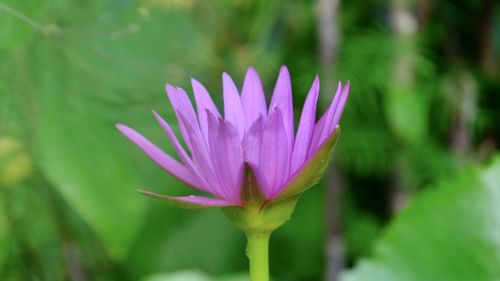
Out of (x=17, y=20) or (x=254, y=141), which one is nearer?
(x=254, y=141)

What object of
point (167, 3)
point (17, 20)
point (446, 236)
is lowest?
point (446, 236)

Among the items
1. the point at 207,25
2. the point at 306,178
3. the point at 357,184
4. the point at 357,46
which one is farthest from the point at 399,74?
the point at 306,178

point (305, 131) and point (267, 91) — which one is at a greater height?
point (267, 91)

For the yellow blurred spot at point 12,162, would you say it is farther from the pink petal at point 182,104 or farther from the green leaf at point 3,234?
the pink petal at point 182,104

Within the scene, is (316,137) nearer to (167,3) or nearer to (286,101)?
(286,101)

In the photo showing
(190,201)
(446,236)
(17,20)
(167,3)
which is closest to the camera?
(190,201)

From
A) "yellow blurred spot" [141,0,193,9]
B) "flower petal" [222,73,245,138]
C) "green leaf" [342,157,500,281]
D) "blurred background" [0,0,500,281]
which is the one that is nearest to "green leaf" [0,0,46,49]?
"blurred background" [0,0,500,281]

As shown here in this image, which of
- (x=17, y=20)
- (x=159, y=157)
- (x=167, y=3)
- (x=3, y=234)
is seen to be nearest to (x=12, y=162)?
(x=3, y=234)

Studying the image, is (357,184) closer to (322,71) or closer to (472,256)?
(322,71)

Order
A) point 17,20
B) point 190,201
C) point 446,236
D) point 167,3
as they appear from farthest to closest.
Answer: point 167,3 → point 446,236 → point 17,20 → point 190,201
